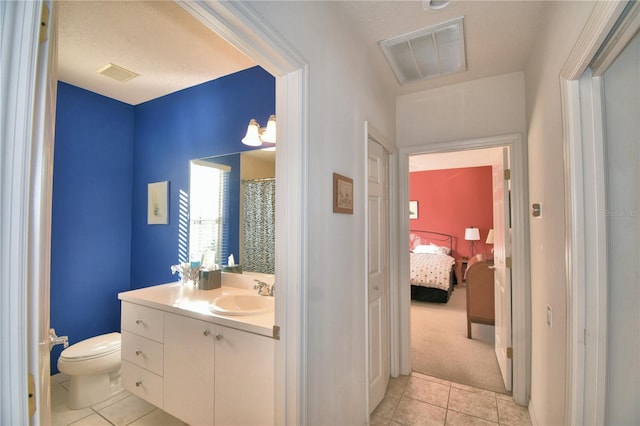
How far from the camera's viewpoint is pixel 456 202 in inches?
257

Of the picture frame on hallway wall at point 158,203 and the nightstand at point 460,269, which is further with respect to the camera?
the nightstand at point 460,269

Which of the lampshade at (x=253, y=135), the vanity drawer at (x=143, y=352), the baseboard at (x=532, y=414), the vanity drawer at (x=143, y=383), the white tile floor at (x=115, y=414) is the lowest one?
the white tile floor at (x=115, y=414)

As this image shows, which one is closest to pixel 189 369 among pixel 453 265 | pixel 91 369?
pixel 91 369

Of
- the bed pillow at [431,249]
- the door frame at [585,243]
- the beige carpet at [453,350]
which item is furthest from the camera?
the bed pillow at [431,249]

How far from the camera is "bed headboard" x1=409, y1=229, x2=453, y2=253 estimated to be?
6.61m

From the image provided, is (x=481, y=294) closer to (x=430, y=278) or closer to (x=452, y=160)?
(x=430, y=278)

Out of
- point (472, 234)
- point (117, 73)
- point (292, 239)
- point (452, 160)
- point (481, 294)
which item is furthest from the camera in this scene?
point (472, 234)

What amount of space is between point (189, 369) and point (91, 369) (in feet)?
3.19

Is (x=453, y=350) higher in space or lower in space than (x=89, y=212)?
lower

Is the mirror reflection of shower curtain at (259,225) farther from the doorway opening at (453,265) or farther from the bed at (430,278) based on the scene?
the bed at (430,278)

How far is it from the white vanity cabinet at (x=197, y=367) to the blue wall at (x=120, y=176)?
2.74 ft

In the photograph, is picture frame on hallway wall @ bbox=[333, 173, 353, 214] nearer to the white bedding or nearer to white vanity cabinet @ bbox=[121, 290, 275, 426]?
white vanity cabinet @ bbox=[121, 290, 275, 426]

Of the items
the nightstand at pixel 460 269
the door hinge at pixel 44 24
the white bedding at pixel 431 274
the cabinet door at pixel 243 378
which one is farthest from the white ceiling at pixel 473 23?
the nightstand at pixel 460 269

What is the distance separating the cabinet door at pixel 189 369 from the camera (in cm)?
162
